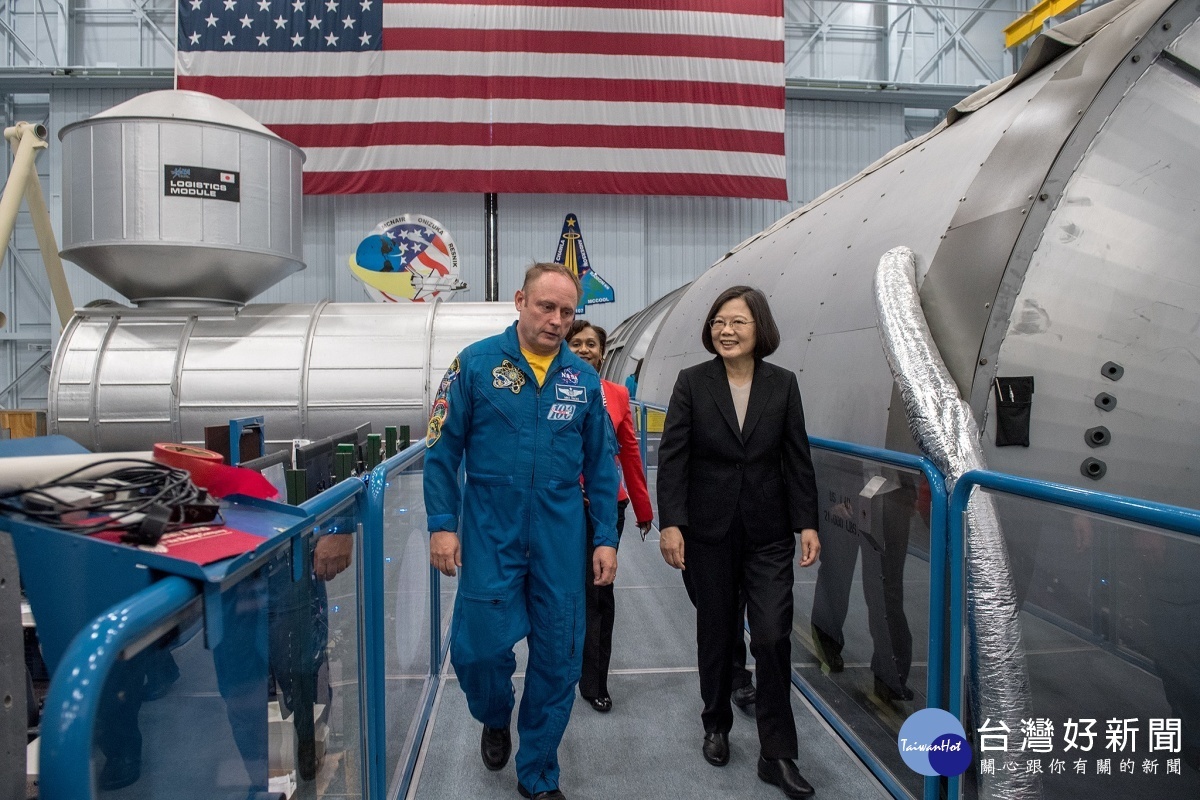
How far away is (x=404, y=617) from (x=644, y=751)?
108 cm

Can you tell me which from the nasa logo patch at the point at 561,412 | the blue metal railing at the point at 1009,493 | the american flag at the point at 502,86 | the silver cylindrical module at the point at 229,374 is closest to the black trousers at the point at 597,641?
the nasa logo patch at the point at 561,412

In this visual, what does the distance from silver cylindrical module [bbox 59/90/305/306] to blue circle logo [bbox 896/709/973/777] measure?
21.7 ft

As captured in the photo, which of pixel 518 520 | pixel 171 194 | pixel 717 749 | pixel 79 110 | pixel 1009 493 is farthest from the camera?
pixel 79 110

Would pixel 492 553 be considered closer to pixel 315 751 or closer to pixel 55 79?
pixel 315 751

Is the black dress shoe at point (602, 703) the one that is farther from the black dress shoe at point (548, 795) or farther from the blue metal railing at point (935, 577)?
the blue metal railing at point (935, 577)

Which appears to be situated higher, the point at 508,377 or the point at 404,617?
the point at 508,377

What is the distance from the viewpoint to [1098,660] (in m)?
2.78

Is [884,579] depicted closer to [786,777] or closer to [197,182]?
[786,777]

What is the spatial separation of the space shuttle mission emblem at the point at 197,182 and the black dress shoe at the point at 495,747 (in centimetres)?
573

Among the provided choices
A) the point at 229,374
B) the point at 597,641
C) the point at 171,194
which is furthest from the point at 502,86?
the point at 597,641

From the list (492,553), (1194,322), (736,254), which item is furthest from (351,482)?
(736,254)

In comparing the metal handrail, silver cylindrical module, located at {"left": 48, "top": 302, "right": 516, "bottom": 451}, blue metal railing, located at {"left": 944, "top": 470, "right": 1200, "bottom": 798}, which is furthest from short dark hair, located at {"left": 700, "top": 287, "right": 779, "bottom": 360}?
silver cylindrical module, located at {"left": 48, "top": 302, "right": 516, "bottom": 451}

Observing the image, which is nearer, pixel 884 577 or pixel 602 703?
pixel 884 577

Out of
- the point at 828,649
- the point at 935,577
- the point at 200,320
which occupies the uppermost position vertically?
the point at 200,320
